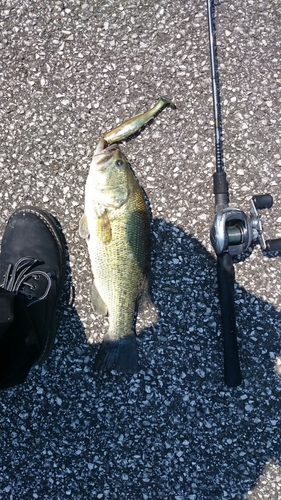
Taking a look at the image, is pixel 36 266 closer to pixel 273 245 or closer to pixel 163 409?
pixel 163 409

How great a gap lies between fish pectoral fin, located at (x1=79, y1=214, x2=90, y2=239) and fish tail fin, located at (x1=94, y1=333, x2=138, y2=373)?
0.66m

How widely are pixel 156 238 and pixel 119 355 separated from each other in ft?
2.62

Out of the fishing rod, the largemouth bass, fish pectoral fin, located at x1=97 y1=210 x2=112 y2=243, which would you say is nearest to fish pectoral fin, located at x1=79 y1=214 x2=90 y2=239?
the largemouth bass

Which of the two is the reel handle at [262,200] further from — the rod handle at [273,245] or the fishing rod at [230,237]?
the rod handle at [273,245]

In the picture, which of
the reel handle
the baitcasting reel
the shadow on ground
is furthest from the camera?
the shadow on ground

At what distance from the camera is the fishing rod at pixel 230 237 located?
2.51m

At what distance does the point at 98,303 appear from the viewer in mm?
2703

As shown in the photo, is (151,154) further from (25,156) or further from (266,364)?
(266,364)

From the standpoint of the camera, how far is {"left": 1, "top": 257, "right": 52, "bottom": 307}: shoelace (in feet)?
8.89

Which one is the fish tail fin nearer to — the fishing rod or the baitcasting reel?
the fishing rod

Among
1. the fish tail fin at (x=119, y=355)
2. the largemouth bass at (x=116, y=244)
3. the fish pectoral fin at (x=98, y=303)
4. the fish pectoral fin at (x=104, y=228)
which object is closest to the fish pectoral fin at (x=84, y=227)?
the largemouth bass at (x=116, y=244)

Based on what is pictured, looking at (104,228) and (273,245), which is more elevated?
(104,228)

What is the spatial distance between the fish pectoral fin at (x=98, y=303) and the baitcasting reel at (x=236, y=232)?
0.79 metres

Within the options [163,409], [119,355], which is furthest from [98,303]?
[163,409]
